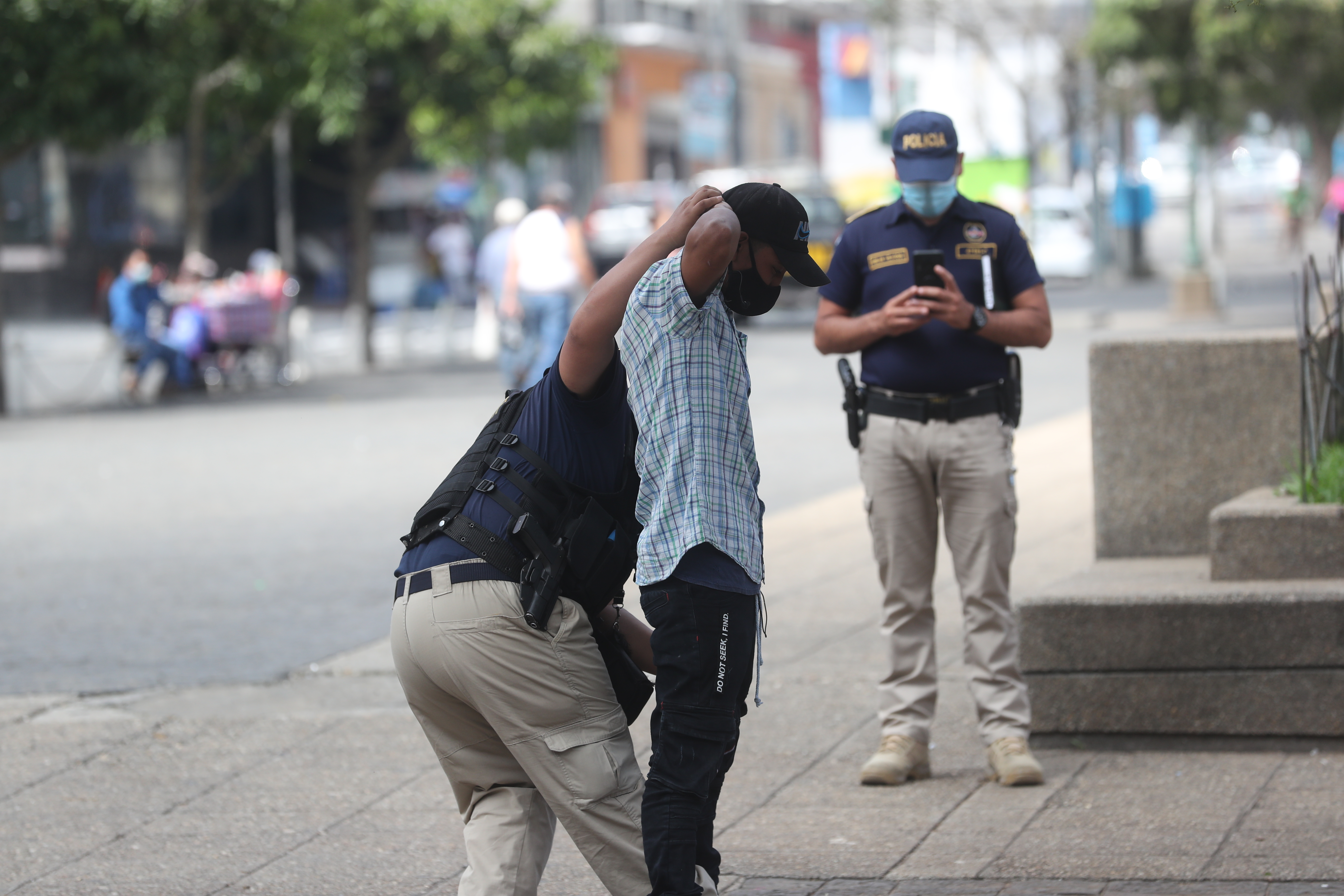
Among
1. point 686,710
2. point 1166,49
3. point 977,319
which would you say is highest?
point 1166,49

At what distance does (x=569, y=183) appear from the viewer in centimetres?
4544

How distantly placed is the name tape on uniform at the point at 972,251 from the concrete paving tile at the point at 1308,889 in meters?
1.94

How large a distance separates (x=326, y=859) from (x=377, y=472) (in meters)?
7.73

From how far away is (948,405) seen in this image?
16.7 feet

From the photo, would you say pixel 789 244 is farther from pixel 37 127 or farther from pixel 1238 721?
pixel 37 127

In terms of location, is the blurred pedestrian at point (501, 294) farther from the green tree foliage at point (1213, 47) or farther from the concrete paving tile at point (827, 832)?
the concrete paving tile at point (827, 832)

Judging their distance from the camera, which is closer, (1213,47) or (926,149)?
(926,149)

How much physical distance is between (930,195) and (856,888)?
1.98 meters

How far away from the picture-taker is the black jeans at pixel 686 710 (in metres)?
3.32

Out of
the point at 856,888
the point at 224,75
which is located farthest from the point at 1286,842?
the point at 224,75

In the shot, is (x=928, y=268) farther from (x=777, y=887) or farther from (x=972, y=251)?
(x=777, y=887)

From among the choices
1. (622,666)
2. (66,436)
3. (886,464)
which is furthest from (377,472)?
(622,666)

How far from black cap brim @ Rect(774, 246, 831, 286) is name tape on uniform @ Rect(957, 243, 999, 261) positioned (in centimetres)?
173

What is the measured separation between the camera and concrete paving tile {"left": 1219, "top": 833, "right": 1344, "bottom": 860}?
4.30 meters
